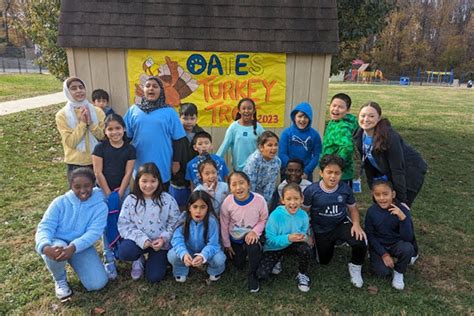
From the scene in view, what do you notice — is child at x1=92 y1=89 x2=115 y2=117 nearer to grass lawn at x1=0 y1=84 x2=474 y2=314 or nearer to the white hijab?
the white hijab

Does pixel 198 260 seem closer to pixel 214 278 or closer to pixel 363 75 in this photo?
pixel 214 278

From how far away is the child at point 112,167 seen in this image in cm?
355

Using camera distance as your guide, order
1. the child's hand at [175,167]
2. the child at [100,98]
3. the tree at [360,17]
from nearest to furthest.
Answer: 1. the child's hand at [175,167]
2. the child at [100,98]
3. the tree at [360,17]

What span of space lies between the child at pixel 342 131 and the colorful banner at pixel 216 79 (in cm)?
181

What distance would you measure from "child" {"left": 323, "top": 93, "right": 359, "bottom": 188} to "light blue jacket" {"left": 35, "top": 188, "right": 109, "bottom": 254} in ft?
8.07

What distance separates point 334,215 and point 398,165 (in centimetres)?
77

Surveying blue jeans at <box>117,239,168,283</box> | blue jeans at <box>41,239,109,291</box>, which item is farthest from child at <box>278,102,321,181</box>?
blue jeans at <box>41,239,109,291</box>

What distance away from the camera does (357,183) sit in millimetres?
3928

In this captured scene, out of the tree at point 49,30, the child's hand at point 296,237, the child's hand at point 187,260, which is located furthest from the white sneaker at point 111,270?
the tree at point 49,30

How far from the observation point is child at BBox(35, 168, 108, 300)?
3.17 metres

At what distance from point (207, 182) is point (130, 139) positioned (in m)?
0.98

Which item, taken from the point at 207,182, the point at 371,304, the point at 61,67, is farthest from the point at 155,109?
the point at 61,67

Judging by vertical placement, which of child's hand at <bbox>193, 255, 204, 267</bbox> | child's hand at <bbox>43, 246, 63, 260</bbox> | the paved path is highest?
child's hand at <bbox>43, 246, 63, 260</bbox>

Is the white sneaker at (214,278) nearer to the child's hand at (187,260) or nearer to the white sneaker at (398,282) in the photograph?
the child's hand at (187,260)
